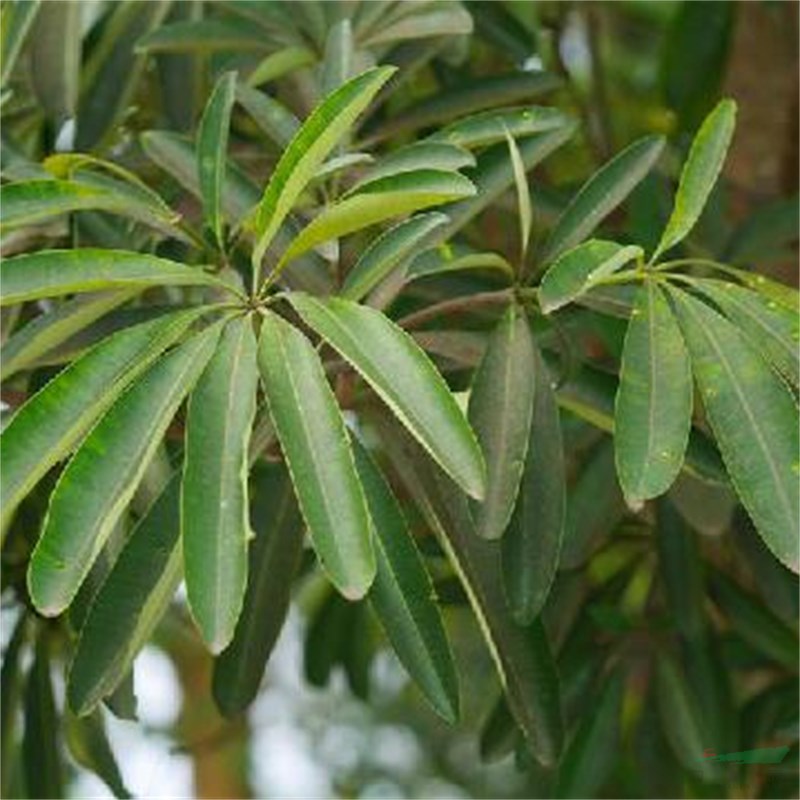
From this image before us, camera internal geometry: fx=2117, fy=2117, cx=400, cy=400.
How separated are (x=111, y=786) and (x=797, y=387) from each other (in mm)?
836

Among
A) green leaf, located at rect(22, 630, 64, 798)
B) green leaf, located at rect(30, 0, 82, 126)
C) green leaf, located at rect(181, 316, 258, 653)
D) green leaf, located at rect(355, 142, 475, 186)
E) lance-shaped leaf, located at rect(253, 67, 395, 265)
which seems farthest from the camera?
green leaf, located at rect(22, 630, 64, 798)

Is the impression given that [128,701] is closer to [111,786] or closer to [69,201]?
[111,786]

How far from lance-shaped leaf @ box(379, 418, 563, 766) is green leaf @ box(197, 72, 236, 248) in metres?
0.19

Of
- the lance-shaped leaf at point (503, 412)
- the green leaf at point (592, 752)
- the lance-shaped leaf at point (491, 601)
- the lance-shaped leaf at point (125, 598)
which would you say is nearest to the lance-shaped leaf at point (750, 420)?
the lance-shaped leaf at point (503, 412)

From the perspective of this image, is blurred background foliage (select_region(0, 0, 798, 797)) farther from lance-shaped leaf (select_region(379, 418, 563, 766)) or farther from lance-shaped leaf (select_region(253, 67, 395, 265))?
lance-shaped leaf (select_region(253, 67, 395, 265))

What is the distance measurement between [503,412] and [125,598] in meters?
0.25

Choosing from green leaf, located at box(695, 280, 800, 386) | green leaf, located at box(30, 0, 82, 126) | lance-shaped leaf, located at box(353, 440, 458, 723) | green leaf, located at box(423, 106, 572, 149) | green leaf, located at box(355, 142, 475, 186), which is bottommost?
lance-shaped leaf, located at box(353, 440, 458, 723)

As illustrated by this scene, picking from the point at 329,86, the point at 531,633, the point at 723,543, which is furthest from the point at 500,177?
the point at 723,543

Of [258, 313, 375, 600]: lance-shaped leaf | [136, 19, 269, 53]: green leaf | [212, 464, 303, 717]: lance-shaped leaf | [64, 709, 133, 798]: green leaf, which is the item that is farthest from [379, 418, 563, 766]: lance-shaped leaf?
[64, 709, 133, 798]: green leaf

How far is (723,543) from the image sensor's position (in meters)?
1.99

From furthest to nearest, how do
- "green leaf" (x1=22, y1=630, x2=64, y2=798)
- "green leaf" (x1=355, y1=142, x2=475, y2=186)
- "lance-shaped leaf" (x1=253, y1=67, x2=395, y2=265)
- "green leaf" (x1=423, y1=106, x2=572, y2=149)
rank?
"green leaf" (x1=22, y1=630, x2=64, y2=798) < "green leaf" (x1=423, y1=106, x2=572, y2=149) < "green leaf" (x1=355, y1=142, x2=475, y2=186) < "lance-shaped leaf" (x1=253, y1=67, x2=395, y2=265)

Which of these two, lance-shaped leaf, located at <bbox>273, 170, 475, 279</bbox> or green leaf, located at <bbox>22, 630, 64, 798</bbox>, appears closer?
lance-shaped leaf, located at <bbox>273, 170, 475, 279</bbox>

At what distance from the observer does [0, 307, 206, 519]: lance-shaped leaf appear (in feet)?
3.68

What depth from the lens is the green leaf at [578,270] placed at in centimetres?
119
